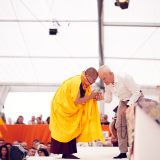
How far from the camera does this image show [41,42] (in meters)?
9.13

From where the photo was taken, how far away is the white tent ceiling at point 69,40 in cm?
761

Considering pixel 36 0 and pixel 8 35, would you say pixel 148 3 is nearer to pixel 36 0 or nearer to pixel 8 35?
pixel 36 0

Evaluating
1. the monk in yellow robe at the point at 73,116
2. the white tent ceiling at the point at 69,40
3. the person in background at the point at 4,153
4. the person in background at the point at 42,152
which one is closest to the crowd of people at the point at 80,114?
the monk in yellow robe at the point at 73,116

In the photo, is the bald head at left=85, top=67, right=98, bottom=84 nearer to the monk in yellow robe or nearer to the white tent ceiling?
the monk in yellow robe

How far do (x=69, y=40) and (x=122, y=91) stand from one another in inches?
206

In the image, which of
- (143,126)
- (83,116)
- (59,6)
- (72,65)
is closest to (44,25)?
(59,6)

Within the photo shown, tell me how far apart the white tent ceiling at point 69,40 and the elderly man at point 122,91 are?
360 centimetres

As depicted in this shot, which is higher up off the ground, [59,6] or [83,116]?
[59,6]

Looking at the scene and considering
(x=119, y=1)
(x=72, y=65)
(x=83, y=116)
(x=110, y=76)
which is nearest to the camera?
(x=110, y=76)

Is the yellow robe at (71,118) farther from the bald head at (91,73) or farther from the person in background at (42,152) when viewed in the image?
the person in background at (42,152)

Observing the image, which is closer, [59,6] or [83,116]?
[83,116]

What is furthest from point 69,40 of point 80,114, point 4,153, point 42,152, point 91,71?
point 91,71

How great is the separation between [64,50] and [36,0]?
223cm

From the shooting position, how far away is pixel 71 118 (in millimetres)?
4145
